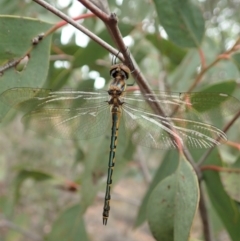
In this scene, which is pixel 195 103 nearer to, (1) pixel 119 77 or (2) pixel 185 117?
(2) pixel 185 117

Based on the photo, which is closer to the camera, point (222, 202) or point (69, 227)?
point (222, 202)

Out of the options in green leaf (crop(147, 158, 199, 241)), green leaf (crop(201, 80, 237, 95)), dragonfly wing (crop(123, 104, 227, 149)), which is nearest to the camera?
green leaf (crop(147, 158, 199, 241))

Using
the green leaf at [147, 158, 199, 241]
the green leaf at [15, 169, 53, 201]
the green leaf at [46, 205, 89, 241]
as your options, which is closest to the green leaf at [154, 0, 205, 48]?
the green leaf at [147, 158, 199, 241]

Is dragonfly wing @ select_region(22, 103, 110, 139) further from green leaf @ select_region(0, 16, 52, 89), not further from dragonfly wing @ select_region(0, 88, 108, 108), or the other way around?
green leaf @ select_region(0, 16, 52, 89)

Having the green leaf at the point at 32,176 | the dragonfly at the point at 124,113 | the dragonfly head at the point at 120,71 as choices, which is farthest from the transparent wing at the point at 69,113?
the green leaf at the point at 32,176

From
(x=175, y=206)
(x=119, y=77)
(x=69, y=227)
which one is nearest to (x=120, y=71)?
(x=119, y=77)

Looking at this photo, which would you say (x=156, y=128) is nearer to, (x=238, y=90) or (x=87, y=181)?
(x=87, y=181)
